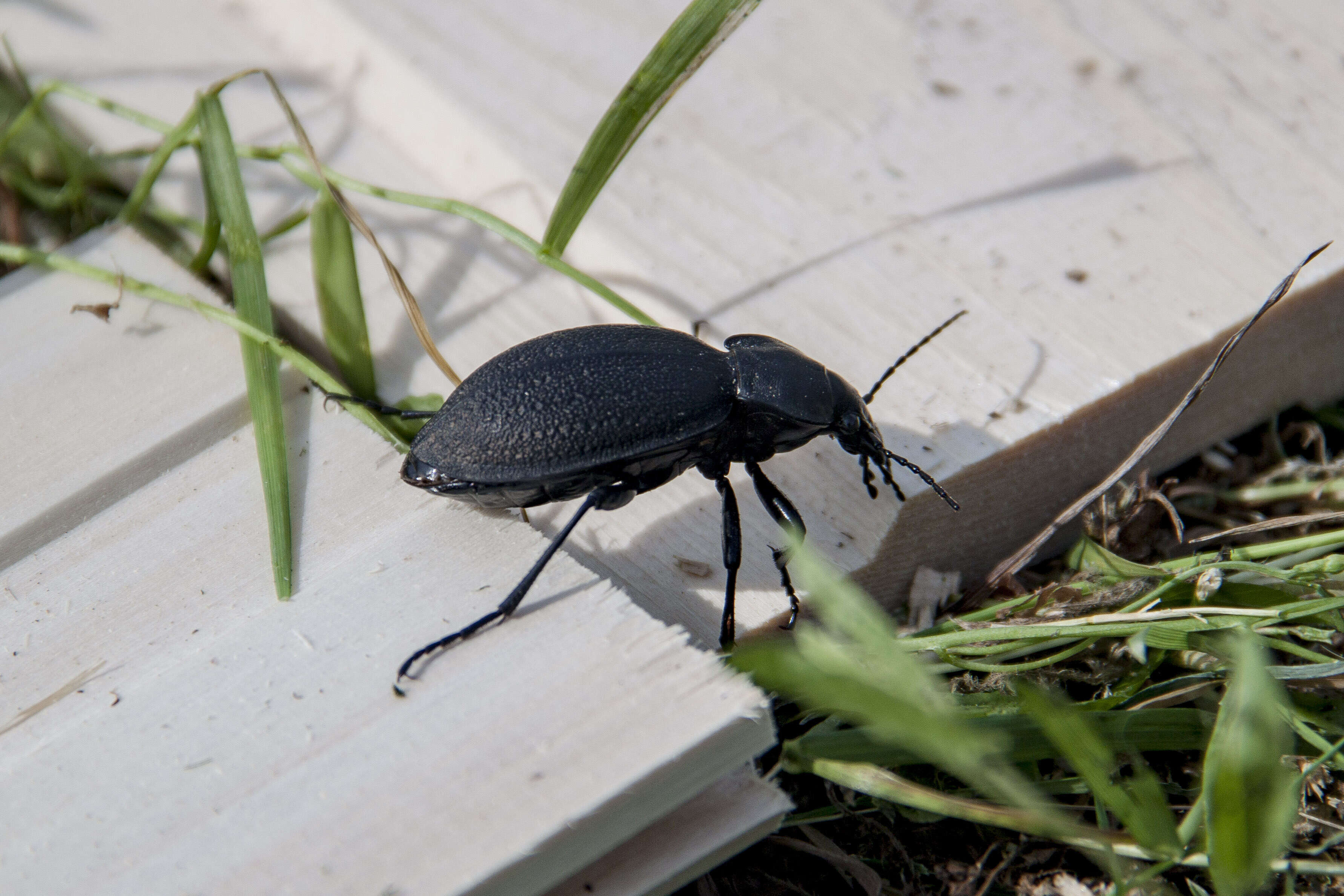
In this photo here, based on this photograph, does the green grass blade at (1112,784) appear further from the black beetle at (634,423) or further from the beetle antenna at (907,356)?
the beetle antenna at (907,356)

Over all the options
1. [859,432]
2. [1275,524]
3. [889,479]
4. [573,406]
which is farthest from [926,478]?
[1275,524]

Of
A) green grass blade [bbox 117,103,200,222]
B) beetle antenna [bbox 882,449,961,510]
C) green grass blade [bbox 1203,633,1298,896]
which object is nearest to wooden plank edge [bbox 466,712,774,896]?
green grass blade [bbox 1203,633,1298,896]

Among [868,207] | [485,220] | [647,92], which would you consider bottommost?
[485,220]

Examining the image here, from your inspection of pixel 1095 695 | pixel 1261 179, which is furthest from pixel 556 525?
pixel 1261 179

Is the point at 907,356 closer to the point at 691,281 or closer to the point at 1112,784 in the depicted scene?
the point at 691,281

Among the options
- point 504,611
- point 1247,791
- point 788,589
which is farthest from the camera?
point 788,589

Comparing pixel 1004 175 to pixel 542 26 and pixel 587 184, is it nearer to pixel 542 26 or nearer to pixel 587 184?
pixel 587 184
